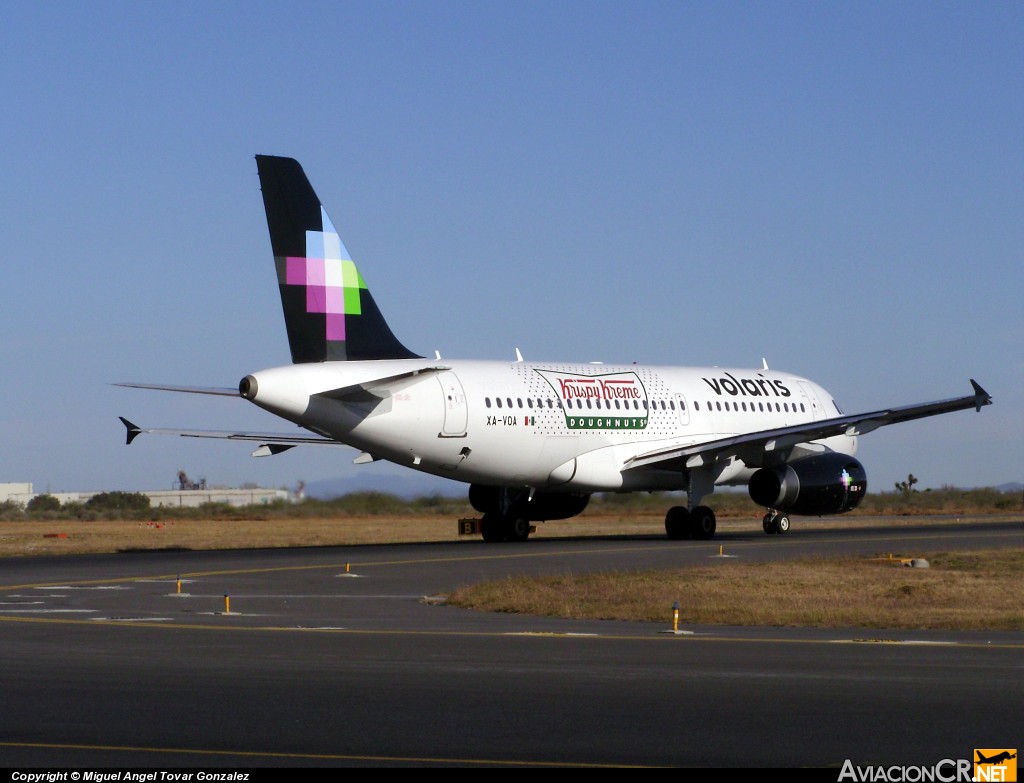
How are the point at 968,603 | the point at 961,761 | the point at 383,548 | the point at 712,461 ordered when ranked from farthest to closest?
the point at 712,461 < the point at 383,548 < the point at 968,603 < the point at 961,761

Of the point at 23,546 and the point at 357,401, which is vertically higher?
the point at 357,401

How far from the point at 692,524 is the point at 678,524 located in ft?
1.43

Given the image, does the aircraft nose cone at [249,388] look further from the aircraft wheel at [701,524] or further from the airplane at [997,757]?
the airplane at [997,757]

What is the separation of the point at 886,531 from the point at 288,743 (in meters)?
35.3

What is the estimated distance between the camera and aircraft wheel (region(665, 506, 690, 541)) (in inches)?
1524

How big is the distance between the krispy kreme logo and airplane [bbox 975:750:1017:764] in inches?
1107

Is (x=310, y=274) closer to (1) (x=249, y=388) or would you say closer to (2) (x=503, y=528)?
(1) (x=249, y=388)

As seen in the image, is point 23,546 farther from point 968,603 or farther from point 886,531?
point 968,603

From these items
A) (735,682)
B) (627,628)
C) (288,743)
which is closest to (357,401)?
(627,628)

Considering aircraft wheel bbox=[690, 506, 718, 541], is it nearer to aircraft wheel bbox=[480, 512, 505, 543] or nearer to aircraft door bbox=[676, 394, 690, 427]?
aircraft door bbox=[676, 394, 690, 427]

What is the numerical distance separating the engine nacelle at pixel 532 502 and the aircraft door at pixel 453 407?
4.61m

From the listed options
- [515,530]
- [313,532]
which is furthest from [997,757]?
[313,532]

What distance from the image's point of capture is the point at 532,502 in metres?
40.1

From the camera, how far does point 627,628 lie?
18562mm
